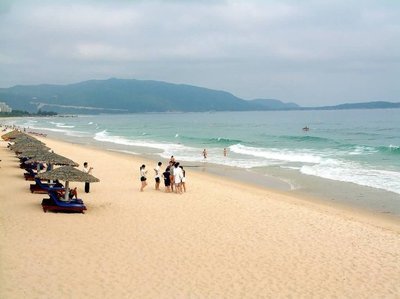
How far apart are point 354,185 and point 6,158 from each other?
19884mm

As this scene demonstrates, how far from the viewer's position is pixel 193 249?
10.7m

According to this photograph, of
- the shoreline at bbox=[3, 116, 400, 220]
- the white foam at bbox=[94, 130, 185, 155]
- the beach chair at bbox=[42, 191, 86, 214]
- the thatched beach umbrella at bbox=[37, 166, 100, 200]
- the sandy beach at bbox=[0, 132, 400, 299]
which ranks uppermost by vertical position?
the thatched beach umbrella at bbox=[37, 166, 100, 200]

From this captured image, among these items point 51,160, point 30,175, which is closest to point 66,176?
point 51,160

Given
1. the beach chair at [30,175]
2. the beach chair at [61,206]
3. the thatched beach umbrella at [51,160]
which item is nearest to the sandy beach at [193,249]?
the beach chair at [61,206]

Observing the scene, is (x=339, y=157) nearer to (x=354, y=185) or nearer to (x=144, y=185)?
(x=354, y=185)

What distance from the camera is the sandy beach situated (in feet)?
27.9

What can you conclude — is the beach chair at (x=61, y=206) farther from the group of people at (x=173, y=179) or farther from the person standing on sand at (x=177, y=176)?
the person standing on sand at (x=177, y=176)

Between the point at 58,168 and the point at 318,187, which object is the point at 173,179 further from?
the point at 318,187

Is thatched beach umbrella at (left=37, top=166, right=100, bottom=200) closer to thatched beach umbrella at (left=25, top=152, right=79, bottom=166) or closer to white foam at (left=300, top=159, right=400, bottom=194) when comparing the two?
thatched beach umbrella at (left=25, top=152, right=79, bottom=166)

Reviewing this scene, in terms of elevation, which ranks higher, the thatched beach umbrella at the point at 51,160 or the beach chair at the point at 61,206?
the thatched beach umbrella at the point at 51,160

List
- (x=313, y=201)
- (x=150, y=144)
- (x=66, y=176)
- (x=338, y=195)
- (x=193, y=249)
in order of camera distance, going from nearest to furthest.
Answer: (x=193, y=249), (x=66, y=176), (x=313, y=201), (x=338, y=195), (x=150, y=144)

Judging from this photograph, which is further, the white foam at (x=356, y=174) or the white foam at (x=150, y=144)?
the white foam at (x=150, y=144)

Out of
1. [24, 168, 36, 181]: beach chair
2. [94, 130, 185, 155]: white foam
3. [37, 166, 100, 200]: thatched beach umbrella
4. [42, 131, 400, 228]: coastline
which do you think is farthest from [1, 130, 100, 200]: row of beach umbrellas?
[94, 130, 185, 155]: white foam

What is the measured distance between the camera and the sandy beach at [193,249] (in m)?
8.52
